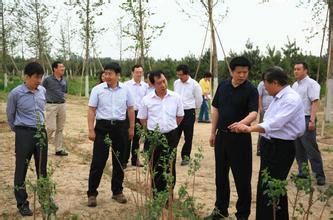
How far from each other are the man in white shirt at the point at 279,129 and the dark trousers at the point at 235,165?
38 cm

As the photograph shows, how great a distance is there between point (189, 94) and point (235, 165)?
10.4ft

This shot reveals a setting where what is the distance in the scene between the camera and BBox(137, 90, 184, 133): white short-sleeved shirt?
4.63 metres

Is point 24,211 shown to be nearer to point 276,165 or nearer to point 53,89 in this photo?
point 276,165

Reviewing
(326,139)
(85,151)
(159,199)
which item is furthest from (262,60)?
(159,199)

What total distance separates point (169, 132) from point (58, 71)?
346 cm

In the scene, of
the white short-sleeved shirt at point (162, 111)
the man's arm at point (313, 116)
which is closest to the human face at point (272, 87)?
the white short-sleeved shirt at point (162, 111)

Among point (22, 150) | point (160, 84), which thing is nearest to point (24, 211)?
point (22, 150)

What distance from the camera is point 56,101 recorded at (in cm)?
742

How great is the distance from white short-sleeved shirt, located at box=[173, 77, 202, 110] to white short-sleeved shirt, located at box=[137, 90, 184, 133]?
2.30 m

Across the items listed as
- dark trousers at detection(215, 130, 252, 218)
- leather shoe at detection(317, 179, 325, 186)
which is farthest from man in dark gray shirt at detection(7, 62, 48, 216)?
leather shoe at detection(317, 179, 325, 186)

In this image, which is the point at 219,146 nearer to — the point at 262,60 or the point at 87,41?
the point at 87,41

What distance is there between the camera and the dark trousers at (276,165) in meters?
3.65

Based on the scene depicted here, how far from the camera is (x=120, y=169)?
194 inches

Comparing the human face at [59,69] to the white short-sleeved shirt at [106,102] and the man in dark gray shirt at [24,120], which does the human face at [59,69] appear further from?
the man in dark gray shirt at [24,120]
